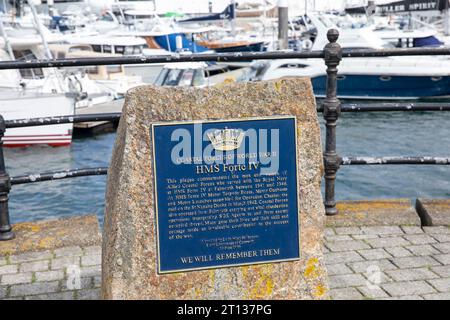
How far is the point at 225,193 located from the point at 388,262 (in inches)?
62.6

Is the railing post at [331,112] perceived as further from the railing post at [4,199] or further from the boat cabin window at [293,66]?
the boat cabin window at [293,66]

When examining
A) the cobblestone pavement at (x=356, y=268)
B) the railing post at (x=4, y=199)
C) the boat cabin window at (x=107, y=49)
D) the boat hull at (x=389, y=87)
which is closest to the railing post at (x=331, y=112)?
the cobblestone pavement at (x=356, y=268)

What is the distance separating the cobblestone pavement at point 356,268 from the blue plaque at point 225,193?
29.4 inches

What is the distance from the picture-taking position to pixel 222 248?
12.1ft

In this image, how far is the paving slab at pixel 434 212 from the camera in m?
5.29

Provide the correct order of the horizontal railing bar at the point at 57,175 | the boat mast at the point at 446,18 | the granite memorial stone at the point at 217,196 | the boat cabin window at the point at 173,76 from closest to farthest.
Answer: the granite memorial stone at the point at 217,196
the horizontal railing bar at the point at 57,175
the boat cabin window at the point at 173,76
the boat mast at the point at 446,18

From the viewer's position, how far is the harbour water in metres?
14.5

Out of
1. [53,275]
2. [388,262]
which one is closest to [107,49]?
[53,275]

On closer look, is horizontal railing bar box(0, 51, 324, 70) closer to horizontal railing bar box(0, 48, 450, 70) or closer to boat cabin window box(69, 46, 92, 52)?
horizontal railing bar box(0, 48, 450, 70)

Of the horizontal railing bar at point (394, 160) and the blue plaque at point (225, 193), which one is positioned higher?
the blue plaque at point (225, 193)

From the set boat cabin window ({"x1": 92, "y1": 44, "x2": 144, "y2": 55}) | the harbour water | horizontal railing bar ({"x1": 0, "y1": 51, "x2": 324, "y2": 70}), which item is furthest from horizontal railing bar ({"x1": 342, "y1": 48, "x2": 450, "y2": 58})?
boat cabin window ({"x1": 92, "y1": 44, "x2": 144, "y2": 55})

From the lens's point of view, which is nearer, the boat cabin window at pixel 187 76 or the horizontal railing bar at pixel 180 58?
the horizontal railing bar at pixel 180 58

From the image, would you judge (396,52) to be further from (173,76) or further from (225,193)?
(173,76)
